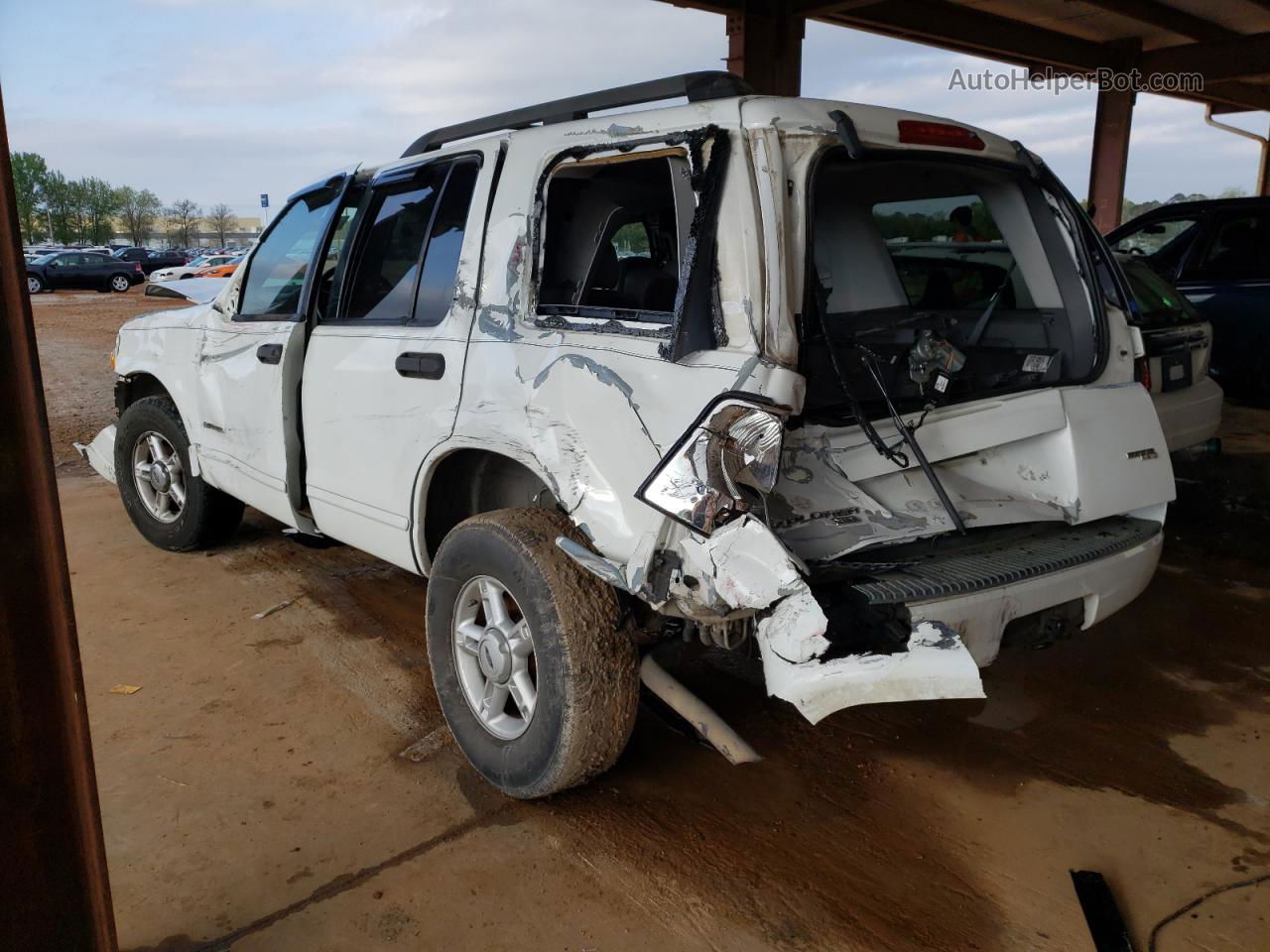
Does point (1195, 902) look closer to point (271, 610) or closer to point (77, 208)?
point (271, 610)

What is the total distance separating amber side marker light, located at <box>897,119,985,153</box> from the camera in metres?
2.79

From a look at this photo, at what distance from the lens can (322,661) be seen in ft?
13.0

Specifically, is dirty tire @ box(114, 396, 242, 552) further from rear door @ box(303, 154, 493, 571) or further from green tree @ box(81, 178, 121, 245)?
green tree @ box(81, 178, 121, 245)

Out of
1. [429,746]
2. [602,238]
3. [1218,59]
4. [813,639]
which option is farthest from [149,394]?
[1218,59]

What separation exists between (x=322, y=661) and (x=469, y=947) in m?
1.86

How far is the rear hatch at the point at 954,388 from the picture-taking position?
2691 millimetres

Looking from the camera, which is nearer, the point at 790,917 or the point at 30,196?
the point at 790,917

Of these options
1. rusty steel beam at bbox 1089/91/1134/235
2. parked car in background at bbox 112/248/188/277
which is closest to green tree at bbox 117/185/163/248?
parked car in background at bbox 112/248/188/277

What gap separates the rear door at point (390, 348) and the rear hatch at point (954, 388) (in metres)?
1.15

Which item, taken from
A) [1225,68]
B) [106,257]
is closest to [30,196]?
[106,257]

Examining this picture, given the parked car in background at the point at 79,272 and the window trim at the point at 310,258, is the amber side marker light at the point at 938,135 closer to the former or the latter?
the window trim at the point at 310,258

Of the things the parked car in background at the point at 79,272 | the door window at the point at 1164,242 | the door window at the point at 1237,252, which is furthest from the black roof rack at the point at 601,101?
the parked car in background at the point at 79,272

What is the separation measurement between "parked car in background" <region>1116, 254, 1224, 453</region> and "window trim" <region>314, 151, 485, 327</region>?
12.3ft

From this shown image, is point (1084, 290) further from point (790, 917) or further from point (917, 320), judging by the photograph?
point (790, 917)
